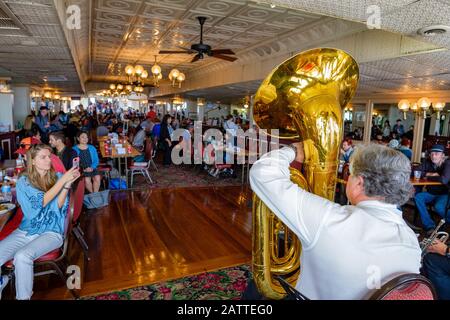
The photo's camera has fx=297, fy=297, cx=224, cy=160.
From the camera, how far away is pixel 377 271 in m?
0.90

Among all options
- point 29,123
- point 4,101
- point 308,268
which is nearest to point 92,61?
point 4,101

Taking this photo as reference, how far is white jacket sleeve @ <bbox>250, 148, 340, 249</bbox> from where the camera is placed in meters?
0.89

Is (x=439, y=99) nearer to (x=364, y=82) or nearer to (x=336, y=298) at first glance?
(x=364, y=82)

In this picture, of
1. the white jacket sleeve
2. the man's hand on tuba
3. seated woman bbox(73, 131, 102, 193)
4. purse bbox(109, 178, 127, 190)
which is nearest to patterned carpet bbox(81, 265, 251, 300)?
the man's hand on tuba

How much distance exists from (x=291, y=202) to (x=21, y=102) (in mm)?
14522

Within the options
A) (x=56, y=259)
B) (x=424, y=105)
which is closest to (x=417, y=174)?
(x=424, y=105)

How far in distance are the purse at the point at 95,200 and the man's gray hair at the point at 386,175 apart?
465 cm

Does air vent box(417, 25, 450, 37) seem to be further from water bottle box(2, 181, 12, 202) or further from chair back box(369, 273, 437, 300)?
water bottle box(2, 181, 12, 202)

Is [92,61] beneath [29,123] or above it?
above

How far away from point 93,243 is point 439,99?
818cm

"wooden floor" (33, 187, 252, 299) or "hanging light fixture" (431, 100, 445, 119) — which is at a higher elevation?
"hanging light fixture" (431, 100, 445, 119)

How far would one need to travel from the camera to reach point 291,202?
90 centimetres

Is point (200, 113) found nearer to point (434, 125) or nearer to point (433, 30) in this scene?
point (434, 125)

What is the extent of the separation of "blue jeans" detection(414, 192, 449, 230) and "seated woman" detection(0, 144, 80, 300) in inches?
189
